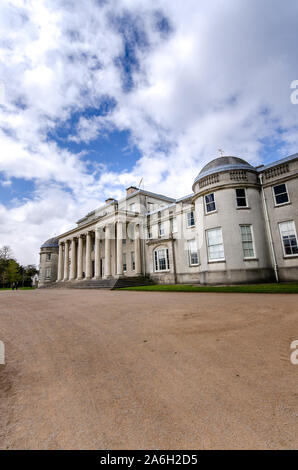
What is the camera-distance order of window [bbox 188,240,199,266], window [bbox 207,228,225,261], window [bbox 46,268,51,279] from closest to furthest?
1. window [bbox 207,228,225,261]
2. window [bbox 188,240,199,266]
3. window [bbox 46,268,51,279]

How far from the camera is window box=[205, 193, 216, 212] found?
18.9 metres

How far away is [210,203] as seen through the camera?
1906 cm

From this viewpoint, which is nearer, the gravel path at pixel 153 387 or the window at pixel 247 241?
the gravel path at pixel 153 387

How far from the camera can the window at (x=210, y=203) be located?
18.9m

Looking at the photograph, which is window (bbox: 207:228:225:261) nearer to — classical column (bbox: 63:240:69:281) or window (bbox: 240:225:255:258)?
window (bbox: 240:225:255:258)

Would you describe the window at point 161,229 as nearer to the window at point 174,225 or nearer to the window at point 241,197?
the window at point 174,225

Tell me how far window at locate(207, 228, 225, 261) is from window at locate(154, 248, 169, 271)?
28.8 ft

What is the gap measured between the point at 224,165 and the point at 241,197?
117 inches

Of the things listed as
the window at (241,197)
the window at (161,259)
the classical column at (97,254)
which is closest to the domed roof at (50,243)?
the classical column at (97,254)

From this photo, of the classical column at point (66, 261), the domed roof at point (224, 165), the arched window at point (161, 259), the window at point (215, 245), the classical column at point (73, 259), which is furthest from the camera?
the classical column at point (66, 261)

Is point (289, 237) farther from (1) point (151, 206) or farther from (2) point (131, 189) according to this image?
(2) point (131, 189)

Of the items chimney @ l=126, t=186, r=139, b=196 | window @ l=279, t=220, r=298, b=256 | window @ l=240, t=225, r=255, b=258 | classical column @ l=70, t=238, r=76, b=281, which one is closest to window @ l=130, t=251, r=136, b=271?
chimney @ l=126, t=186, r=139, b=196

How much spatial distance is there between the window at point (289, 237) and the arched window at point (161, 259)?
500 inches

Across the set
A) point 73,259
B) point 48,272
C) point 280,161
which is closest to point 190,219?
point 280,161
